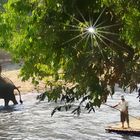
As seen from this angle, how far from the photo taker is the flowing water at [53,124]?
23.5 meters

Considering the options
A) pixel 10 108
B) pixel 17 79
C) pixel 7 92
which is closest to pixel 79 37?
pixel 10 108

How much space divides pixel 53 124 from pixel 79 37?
1770cm

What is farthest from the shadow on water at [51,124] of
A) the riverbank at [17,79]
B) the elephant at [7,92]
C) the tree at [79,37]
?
the tree at [79,37]

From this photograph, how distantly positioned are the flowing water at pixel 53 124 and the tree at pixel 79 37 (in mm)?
12233

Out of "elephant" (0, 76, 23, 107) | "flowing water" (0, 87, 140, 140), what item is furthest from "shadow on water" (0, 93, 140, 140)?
"elephant" (0, 76, 23, 107)

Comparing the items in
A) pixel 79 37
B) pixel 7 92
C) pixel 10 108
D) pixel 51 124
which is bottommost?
pixel 51 124

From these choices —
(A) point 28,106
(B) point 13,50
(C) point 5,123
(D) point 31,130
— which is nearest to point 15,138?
(D) point 31,130

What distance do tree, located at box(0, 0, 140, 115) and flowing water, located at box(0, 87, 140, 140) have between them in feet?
40.1

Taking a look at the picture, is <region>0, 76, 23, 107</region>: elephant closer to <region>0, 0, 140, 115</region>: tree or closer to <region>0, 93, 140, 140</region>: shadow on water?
<region>0, 93, 140, 140</region>: shadow on water

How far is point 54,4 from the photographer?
30.6ft

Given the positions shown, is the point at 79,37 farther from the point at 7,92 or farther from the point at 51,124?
the point at 7,92

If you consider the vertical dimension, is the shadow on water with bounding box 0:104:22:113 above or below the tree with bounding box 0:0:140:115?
below

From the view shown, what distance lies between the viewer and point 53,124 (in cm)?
2689

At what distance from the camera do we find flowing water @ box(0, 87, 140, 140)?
23469 mm
